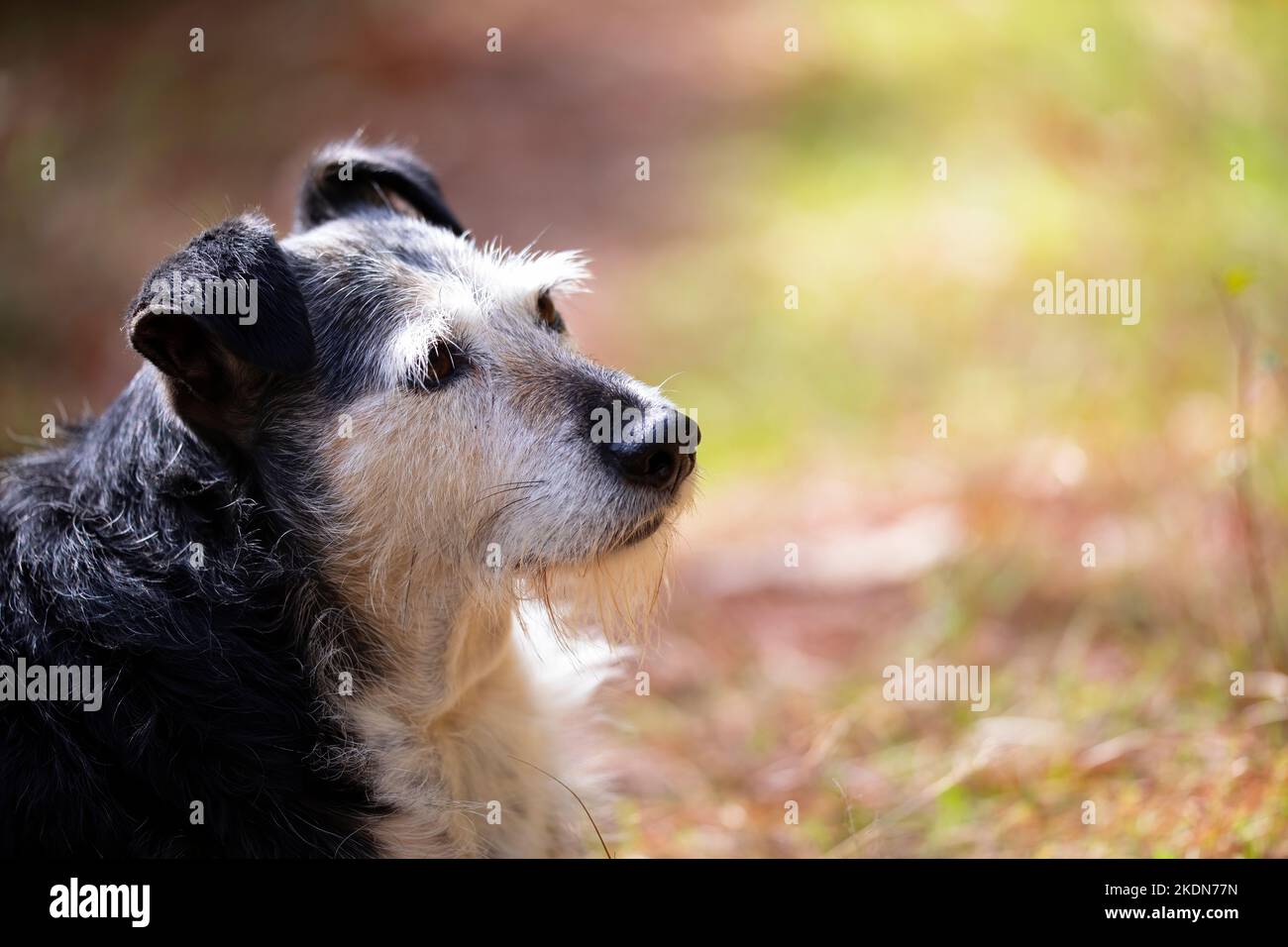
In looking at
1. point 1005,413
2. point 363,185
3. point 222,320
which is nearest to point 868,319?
point 1005,413

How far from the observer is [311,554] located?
332 cm

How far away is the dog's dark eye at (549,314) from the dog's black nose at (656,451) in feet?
2.00

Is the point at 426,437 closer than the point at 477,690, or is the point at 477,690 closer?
the point at 426,437

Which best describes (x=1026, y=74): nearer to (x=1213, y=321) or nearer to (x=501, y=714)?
(x=1213, y=321)

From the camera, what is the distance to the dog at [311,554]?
9.91ft

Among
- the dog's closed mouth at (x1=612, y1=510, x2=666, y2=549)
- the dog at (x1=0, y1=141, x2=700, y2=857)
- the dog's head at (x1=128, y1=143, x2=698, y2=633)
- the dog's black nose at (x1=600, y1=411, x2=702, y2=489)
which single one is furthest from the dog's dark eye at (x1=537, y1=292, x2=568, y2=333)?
the dog's closed mouth at (x1=612, y1=510, x2=666, y2=549)

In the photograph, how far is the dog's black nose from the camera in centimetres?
321

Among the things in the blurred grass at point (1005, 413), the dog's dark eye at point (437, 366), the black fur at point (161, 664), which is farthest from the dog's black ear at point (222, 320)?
the blurred grass at point (1005, 413)

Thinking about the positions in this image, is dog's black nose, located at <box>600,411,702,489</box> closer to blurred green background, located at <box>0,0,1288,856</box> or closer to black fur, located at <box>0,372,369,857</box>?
black fur, located at <box>0,372,369,857</box>

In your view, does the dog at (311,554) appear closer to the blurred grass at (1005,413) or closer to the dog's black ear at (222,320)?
the dog's black ear at (222,320)

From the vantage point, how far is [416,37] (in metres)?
12.4

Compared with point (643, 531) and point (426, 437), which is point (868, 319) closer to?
point (643, 531)

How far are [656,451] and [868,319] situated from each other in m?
5.64
